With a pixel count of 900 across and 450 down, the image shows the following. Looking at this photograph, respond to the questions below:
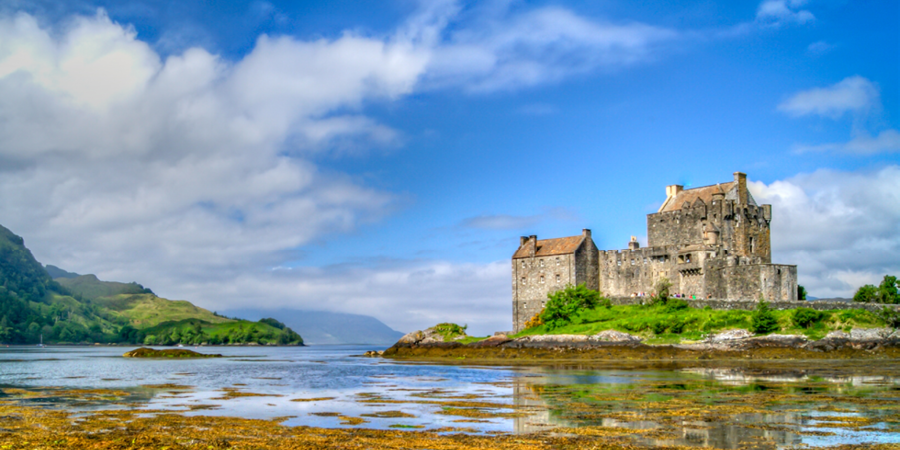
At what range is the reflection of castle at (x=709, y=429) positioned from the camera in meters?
14.6

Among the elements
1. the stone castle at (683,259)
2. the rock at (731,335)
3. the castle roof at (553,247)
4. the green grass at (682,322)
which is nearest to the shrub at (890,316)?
the green grass at (682,322)

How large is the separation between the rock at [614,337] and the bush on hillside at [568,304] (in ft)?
23.4

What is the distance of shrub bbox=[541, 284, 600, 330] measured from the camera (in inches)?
2579

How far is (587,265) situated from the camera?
7438cm

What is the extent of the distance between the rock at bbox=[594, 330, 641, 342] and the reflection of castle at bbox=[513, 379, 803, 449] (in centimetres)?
3660

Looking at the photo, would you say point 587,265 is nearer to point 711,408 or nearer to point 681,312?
point 681,312

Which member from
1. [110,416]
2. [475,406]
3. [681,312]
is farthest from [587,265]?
[110,416]

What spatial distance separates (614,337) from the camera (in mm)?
56750

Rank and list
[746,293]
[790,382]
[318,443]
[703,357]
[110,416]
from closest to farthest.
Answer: [318,443]
[110,416]
[790,382]
[703,357]
[746,293]

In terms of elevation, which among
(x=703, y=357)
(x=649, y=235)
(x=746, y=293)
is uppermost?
(x=649, y=235)

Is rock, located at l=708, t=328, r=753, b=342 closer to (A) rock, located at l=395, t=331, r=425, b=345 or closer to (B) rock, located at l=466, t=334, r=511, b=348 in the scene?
(B) rock, located at l=466, t=334, r=511, b=348

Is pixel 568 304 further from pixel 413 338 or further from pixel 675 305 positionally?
pixel 413 338

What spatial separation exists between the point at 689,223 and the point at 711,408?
52.6 m

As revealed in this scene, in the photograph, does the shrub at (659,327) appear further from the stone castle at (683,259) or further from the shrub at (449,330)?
the shrub at (449,330)
